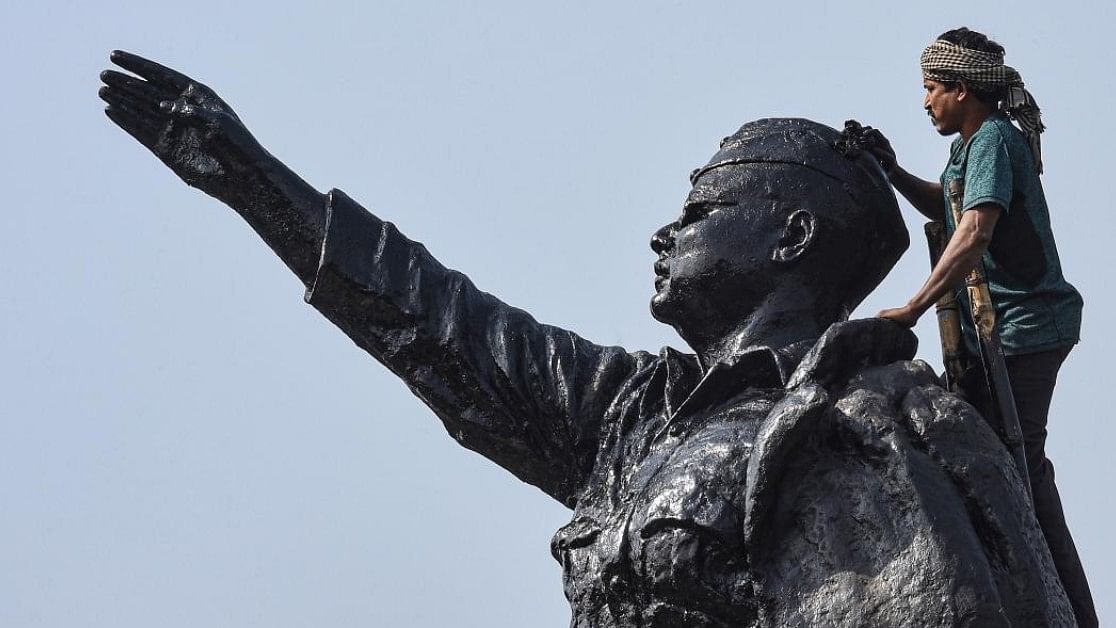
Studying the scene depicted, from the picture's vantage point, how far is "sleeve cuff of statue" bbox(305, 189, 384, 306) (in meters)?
8.37

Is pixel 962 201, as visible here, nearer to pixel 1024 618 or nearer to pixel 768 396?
pixel 768 396

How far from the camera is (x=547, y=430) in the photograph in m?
8.36

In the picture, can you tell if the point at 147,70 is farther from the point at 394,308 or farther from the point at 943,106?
the point at 943,106

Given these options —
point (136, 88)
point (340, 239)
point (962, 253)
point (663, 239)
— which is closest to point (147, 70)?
point (136, 88)

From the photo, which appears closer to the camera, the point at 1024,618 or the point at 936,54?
the point at 1024,618

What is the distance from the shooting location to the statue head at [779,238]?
8211mm

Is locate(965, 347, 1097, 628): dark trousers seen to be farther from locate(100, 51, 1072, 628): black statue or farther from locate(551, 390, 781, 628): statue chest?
locate(551, 390, 781, 628): statue chest

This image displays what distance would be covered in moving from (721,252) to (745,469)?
1.02 m

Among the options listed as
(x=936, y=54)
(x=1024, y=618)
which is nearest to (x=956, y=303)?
(x=936, y=54)

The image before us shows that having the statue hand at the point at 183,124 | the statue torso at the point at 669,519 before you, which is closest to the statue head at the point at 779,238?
the statue torso at the point at 669,519

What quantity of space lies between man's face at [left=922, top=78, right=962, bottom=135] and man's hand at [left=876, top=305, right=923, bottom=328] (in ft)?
2.53

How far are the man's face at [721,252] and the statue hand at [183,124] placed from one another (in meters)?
1.63

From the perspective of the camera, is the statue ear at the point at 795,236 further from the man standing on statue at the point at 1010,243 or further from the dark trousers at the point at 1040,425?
the dark trousers at the point at 1040,425

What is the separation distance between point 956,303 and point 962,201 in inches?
16.0
